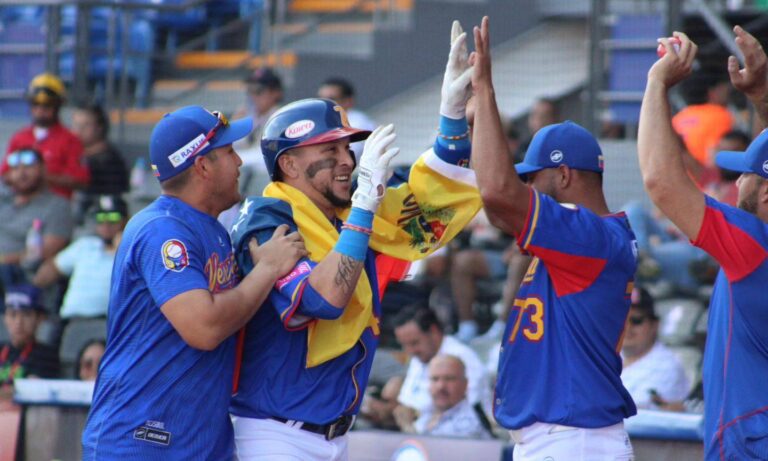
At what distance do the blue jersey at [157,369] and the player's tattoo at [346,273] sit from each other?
43cm

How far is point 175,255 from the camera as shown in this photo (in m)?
4.06

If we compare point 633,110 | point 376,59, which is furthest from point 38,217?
point 633,110

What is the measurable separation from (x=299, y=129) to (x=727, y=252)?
1.51m

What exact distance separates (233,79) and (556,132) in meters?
7.87

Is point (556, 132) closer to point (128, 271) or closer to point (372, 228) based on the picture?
point (372, 228)

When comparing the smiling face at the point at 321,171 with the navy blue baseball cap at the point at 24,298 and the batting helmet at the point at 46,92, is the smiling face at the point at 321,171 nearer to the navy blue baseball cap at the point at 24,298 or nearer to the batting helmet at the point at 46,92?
the navy blue baseball cap at the point at 24,298

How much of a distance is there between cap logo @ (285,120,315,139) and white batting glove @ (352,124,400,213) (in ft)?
0.97

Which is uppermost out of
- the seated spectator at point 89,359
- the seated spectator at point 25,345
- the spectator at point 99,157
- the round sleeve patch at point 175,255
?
the round sleeve patch at point 175,255

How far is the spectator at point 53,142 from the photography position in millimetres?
10125

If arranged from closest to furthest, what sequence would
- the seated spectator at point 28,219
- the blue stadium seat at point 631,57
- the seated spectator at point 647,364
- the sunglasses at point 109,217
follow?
the seated spectator at point 647,364 < the sunglasses at point 109,217 < the blue stadium seat at point 631,57 < the seated spectator at point 28,219

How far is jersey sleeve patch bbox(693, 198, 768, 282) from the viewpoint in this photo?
3.88m

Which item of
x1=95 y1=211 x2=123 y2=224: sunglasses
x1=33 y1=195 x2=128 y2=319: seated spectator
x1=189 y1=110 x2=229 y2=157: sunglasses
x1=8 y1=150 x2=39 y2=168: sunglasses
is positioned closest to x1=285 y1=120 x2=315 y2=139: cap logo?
x1=189 y1=110 x2=229 y2=157: sunglasses

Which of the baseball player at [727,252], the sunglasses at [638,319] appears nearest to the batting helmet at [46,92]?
the sunglasses at [638,319]

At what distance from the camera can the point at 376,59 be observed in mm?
11883
